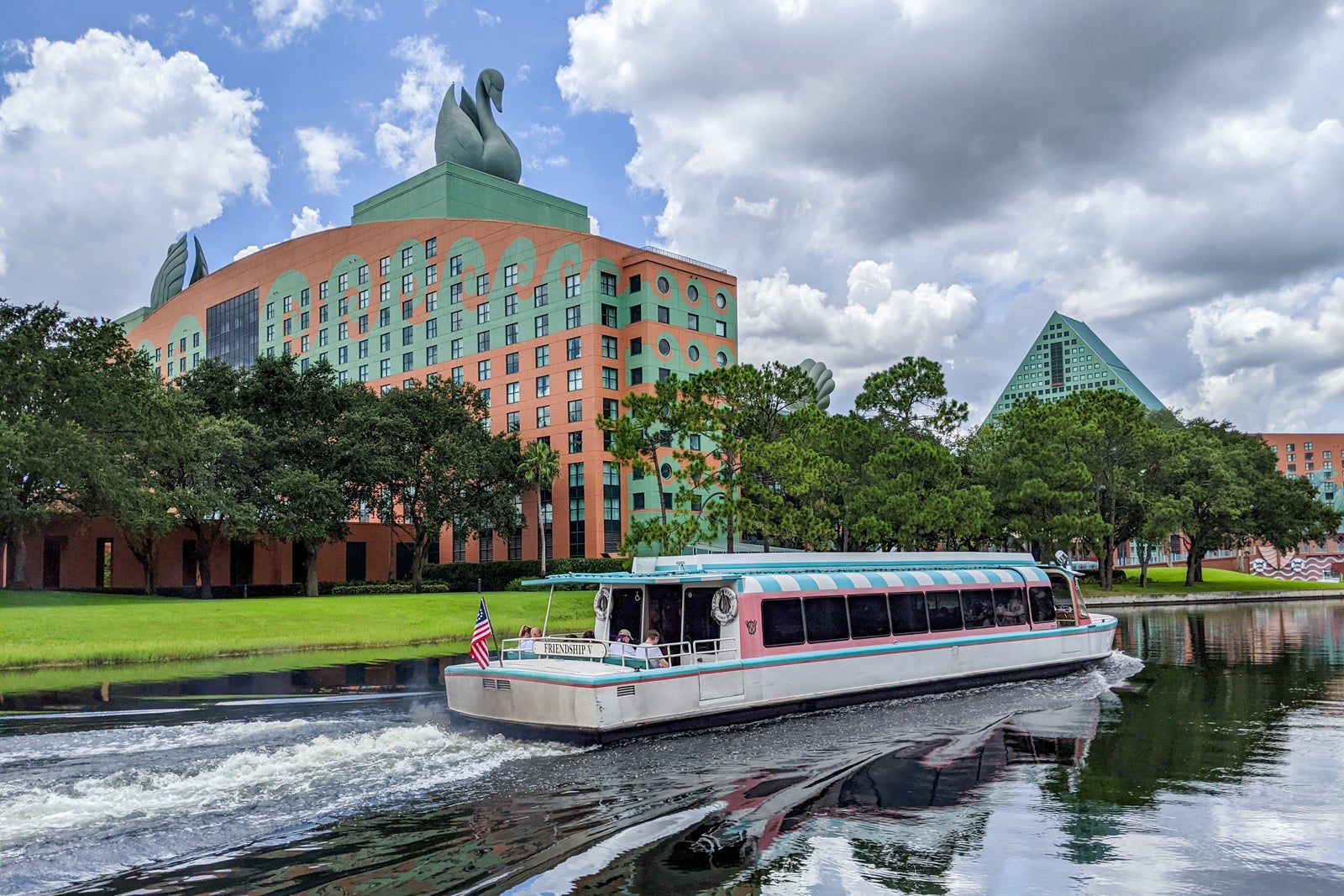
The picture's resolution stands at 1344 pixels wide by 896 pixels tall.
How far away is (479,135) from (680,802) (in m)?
95.8

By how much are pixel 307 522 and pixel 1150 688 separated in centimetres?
5184

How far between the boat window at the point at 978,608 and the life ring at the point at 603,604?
9.66 m

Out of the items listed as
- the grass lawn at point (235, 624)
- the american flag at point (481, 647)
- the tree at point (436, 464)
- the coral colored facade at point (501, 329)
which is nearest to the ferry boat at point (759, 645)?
the american flag at point (481, 647)

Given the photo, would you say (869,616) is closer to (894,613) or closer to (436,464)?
(894,613)

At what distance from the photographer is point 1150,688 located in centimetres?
2536

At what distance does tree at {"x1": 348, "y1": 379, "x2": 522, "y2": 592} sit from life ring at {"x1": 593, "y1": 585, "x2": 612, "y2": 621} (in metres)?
47.9

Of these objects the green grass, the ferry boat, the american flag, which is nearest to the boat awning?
the ferry boat

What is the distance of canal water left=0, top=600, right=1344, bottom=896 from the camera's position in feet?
34.4

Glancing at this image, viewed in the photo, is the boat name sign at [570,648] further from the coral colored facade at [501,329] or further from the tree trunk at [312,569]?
the coral colored facade at [501,329]

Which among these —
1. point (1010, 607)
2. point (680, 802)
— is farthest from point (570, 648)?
point (1010, 607)

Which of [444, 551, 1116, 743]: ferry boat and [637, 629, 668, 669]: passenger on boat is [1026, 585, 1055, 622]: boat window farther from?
[637, 629, 668, 669]: passenger on boat

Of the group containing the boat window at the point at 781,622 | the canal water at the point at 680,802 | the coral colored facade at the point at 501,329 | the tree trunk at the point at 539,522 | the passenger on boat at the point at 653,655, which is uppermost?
the coral colored facade at the point at 501,329

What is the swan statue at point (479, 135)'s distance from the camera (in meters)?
97.9

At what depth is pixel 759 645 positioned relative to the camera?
66.8ft
